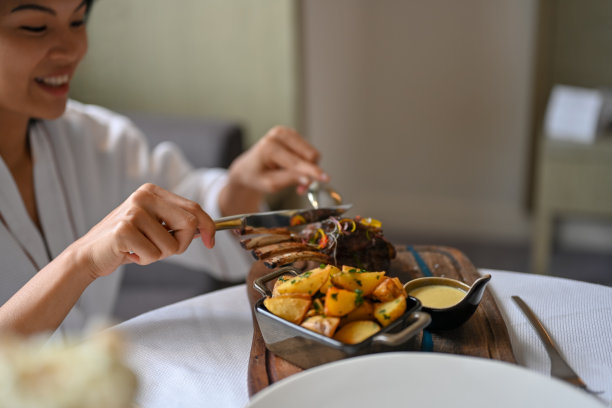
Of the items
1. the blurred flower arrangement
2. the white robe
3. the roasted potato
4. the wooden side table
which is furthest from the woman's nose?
the wooden side table

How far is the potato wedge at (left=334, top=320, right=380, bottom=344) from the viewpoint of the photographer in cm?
71

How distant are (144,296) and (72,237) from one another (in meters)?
0.62

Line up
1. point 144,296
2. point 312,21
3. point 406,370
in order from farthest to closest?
point 312,21 < point 144,296 < point 406,370

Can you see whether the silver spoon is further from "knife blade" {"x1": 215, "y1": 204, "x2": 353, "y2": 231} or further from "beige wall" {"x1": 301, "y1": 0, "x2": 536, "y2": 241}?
"beige wall" {"x1": 301, "y1": 0, "x2": 536, "y2": 241}

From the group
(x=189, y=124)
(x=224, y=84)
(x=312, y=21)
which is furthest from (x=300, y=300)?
(x=312, y=21)

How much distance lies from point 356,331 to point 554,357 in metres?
0.25

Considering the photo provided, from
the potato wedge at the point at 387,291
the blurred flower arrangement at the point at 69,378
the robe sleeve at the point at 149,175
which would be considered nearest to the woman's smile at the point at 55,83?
the robe sleeve at the point at 149,175

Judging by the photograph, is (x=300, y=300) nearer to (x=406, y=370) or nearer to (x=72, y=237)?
(x=406, y=370)

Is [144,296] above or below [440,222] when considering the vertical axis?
above

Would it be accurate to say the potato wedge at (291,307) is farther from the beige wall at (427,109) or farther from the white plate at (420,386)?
the beige wall at (427,109)

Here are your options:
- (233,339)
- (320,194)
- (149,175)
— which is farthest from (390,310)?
(149,175)

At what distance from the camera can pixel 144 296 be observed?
1.96 meters

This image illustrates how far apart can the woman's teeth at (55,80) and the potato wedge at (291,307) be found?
0.73 meters

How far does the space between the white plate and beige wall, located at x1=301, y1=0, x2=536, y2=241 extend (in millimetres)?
2439
